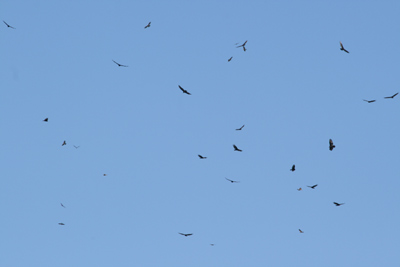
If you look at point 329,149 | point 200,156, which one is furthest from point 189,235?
point 329,149

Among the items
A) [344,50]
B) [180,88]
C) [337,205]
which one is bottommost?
[337,205]

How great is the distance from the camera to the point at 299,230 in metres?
60.3

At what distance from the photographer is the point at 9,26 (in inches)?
2056

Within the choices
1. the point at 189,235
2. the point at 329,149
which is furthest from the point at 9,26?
the point at 329,149

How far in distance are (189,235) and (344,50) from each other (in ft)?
55.6

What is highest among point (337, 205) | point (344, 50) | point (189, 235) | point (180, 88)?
point (344, 50)

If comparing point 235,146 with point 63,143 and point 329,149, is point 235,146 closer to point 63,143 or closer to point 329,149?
point 329,149

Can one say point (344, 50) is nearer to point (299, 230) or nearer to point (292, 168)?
point (292, 168)

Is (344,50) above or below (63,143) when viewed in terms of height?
above

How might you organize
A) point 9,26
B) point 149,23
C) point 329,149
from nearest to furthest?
point 329,149
point 9,26
point 149,23

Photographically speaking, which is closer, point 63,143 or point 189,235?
point 189,235

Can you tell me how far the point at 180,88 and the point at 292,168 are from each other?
11.4 m

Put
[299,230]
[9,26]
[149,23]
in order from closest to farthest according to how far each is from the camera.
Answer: [9,26] < [149,23] < [299,230]

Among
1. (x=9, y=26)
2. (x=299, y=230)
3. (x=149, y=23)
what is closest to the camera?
(x=9, y=26)
